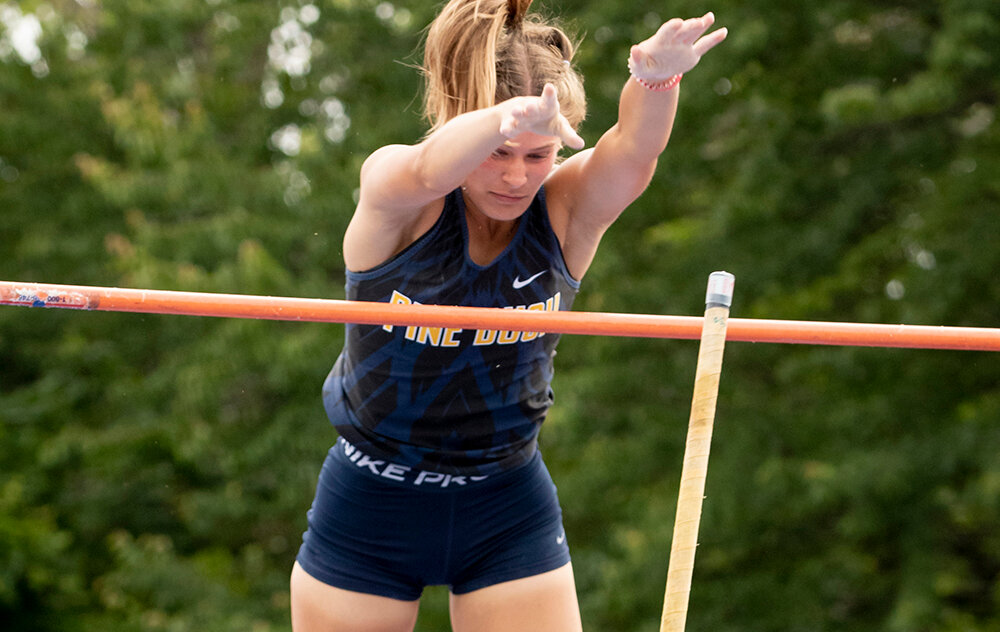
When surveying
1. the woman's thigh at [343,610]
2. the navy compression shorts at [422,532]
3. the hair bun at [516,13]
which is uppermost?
the hair bun at [516,13]

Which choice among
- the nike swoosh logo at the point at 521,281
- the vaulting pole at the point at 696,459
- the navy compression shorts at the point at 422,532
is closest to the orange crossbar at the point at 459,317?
the nike swoosh logo at the point at 521,281

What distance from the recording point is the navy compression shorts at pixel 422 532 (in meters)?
2.29

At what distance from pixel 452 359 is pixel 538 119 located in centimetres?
60

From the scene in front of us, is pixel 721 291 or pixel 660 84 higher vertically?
pixel 660 84

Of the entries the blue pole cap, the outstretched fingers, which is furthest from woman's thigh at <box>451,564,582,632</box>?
the outstretched fingers

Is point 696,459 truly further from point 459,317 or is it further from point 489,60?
point 489,60

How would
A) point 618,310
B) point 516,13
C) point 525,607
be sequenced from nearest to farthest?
point 516,13, point 525,607, point 618,310

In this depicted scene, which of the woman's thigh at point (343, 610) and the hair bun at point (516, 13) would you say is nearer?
the hair bun at point (516, 13)

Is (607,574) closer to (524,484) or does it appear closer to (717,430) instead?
(717,430)

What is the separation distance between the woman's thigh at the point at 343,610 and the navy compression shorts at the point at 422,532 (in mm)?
17

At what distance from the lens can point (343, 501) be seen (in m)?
2.33

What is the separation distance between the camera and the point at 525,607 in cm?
226

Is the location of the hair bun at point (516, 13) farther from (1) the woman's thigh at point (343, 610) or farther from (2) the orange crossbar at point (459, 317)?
(1) the woman's thigh at point (343, 610)

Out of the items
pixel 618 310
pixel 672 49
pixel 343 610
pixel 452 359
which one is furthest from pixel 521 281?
pixel 618 310
